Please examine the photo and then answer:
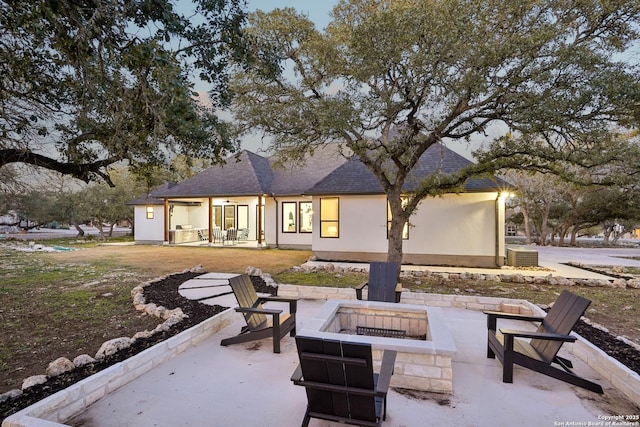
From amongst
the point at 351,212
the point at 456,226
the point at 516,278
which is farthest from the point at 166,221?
the point at 516,278

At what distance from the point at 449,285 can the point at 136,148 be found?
7566 mm

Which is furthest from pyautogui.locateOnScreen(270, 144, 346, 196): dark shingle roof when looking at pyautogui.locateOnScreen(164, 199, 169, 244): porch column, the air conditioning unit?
the air conditioning unit

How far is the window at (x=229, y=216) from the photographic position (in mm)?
20688

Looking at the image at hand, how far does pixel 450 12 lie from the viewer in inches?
233

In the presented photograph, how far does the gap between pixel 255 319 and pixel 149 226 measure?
18.0 metres

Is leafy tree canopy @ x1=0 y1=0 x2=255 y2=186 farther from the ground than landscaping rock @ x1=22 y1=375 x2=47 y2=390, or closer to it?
farther from the ground

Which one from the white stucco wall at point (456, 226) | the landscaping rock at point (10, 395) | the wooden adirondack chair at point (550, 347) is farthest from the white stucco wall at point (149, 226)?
the wooden adirondack chair at point (550, 347)

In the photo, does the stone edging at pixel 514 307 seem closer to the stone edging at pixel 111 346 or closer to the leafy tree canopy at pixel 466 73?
the stone edging at pixel 111 346

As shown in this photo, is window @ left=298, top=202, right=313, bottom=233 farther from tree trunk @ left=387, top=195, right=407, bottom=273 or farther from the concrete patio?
the concrete patio

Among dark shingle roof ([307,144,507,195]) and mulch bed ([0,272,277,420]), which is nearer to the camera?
mulch bed ([0,272,277,420])

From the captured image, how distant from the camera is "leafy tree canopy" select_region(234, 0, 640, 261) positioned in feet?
18.9

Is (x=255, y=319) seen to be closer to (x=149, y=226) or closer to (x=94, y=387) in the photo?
(x=94, y=387)

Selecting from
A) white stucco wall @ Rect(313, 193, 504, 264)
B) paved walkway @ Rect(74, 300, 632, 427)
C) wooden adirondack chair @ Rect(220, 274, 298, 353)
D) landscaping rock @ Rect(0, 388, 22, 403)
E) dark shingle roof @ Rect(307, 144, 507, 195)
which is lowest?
paved walkway @ Rect(74, 300, 632, 427)

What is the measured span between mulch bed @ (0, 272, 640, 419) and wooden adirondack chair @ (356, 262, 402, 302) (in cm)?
232
